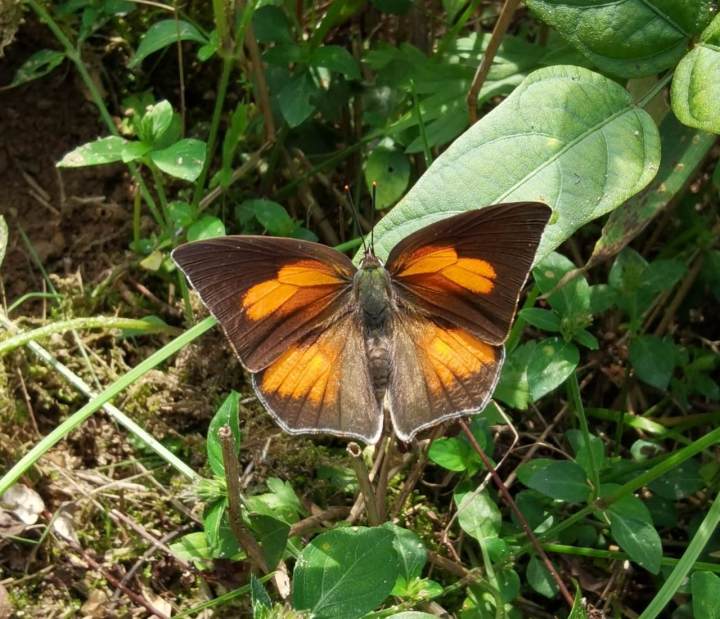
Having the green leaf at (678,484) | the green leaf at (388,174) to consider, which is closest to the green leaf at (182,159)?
the green leaf at (388,174)

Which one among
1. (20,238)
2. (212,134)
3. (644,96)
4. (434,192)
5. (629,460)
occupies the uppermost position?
(644,96)

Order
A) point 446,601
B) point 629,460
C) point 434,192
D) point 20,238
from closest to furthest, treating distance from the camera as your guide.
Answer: point 434,192 < point 446,601 < point 629,460 < point 20,238

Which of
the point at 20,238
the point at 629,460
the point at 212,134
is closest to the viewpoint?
the point at 629,460

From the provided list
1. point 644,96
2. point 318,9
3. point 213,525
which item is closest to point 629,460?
point 644,96

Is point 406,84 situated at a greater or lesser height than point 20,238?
greater

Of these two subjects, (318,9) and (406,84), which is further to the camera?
(318,9)

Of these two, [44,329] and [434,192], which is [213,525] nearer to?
[44,329]
